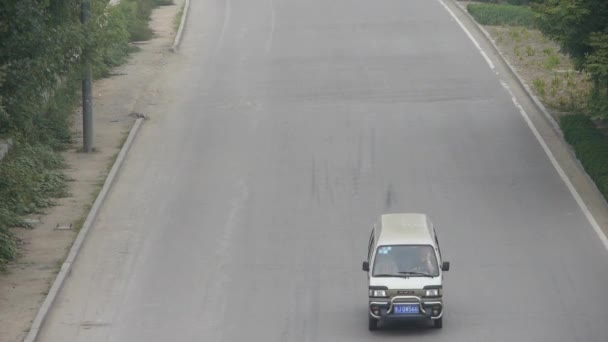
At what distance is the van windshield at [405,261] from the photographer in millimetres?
21578

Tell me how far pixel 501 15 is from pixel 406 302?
113ft

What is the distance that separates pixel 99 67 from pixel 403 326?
1326 cm

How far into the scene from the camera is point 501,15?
53.3m

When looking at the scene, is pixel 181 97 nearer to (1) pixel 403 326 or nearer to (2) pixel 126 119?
(2) pixel 126 119

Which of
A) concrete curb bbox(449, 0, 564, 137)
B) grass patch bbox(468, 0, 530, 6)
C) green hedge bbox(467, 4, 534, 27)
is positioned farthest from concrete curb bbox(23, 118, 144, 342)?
grass patch bbox(468, 0, 530, 6)

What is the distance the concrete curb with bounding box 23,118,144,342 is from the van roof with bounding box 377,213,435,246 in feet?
22.9

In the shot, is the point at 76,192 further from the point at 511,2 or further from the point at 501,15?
the point at 511,2

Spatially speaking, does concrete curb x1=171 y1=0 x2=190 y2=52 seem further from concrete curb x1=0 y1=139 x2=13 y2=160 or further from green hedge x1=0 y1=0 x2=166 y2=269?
concrete curb x1=0 y1=139 x2=13 y2=160

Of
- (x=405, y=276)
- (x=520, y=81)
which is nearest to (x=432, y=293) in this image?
(x=405, y=276)

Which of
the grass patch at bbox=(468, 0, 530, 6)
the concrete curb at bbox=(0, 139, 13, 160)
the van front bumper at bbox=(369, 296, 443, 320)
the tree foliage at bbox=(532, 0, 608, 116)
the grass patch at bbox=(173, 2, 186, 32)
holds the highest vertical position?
the tree foliage at bbox=(532, 0, 608, 116)

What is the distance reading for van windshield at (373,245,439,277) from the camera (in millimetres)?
21578

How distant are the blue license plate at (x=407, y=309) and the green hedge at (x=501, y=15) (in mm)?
33537

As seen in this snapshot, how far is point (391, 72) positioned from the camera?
4456 cm

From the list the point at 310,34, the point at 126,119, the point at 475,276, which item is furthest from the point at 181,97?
the point at 475,276
